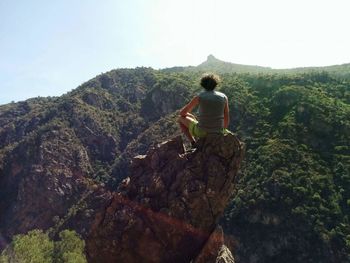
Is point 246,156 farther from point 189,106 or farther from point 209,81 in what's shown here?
point 209,81

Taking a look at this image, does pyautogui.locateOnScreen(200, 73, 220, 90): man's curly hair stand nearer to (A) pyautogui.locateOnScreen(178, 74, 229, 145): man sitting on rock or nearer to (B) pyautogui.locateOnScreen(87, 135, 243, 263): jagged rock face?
(A) pyautogui.locateOnScreen(178, 74, 229, 145): man sitting on rock

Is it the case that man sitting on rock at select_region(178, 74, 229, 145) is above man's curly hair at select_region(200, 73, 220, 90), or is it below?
below

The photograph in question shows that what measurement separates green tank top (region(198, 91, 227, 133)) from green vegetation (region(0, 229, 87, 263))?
48.3 meters

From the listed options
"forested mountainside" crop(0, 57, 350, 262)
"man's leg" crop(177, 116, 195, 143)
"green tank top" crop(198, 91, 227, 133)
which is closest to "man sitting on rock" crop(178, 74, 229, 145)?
"green tank top" crop(198, 91, 227, 133)

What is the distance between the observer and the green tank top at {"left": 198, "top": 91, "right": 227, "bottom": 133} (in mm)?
14156

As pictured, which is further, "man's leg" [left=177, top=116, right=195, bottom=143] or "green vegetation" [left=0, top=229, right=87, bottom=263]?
"green vegetation" [left=0, top=229, right=87, bottom=263]

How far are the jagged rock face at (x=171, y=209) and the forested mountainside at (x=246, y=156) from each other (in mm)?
90767

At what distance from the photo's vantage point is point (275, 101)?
148 m

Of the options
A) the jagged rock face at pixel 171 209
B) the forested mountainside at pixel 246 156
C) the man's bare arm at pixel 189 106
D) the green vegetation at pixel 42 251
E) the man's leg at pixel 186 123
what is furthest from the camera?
the forested mountainside at pixel 246 156

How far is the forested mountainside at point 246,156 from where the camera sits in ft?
346

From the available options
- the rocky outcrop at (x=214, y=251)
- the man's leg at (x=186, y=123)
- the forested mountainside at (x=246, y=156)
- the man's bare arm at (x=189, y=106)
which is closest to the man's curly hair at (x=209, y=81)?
the man's bare arm at (x=189, y=106)

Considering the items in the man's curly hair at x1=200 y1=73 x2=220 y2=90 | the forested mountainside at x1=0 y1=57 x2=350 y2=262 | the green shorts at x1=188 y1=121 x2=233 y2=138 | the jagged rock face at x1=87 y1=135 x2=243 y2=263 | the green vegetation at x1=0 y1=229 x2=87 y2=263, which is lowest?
the forested mountainside at x1=0 y1=57 x2=350 y2=262

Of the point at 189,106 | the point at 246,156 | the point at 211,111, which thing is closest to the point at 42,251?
the point at 189,106

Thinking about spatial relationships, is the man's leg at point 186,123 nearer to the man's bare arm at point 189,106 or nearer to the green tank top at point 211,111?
the man's bare arm at point 189,106
